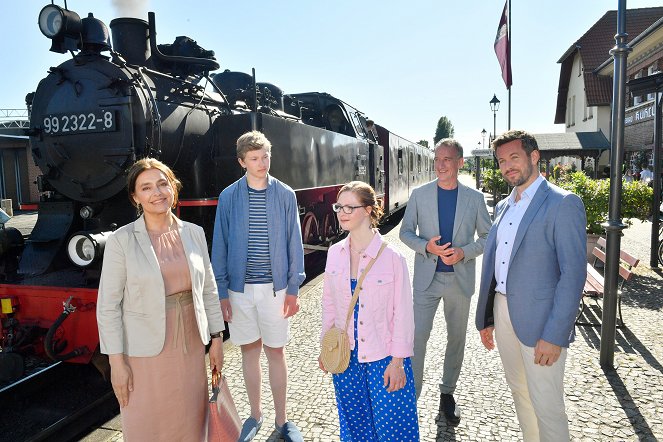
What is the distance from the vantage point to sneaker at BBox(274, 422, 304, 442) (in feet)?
9.27

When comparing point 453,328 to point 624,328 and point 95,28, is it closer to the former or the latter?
point 624,328

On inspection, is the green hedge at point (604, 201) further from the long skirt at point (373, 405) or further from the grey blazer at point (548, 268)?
the long skirt at point (373, 405)

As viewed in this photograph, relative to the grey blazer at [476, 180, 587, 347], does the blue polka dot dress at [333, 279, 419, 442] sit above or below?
below

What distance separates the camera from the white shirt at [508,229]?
2307 mm

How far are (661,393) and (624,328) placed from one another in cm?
143

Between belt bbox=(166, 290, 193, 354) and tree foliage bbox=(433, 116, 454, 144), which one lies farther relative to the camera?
tree foliage bbox=(433, 116, 454, 144)

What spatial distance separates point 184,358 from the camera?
2.27 m

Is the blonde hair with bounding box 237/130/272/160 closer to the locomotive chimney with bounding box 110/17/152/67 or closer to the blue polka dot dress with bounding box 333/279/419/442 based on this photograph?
the blue polka dot dress with bounding box 333/279/419/442

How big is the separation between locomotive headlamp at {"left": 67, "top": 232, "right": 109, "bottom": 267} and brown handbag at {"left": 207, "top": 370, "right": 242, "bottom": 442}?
1.71 m

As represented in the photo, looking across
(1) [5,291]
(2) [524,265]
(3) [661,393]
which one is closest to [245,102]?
(1) [5,291]

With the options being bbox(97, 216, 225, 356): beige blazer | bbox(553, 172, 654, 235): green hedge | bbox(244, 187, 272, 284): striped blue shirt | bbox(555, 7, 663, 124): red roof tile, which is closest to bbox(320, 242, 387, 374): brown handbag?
bbox(97, 216, 225, 356): beige blazer

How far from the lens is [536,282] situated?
2207 mm

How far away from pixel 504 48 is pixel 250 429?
10788 mm

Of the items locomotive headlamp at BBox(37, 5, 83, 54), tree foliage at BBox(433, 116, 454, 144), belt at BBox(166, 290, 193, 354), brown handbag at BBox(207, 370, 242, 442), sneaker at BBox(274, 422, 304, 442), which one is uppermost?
tree foliage at BBox(433, 116, 454, 144)
